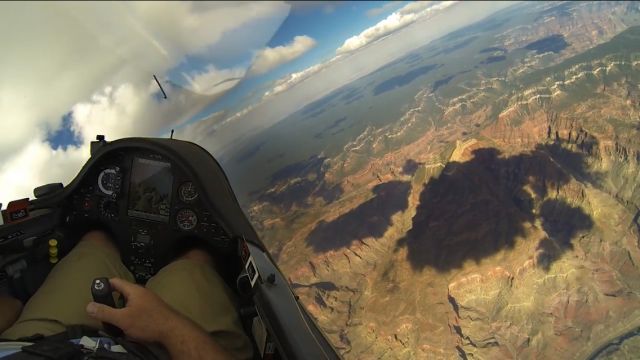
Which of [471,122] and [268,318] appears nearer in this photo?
[268,318]

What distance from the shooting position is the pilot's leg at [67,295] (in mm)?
1433

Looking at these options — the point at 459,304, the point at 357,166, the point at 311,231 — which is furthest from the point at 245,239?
the point at 357,166

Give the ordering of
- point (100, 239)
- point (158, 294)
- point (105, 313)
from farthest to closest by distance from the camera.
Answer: point (100, 239)
point (158, 294)
point (105, 313)

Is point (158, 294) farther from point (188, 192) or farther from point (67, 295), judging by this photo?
point (188, 192)

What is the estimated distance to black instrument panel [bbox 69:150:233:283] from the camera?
2.54m

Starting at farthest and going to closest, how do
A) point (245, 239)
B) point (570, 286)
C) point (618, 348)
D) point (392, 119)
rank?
point (392, 119), point (570, 286), point (618, 348), point (245, 239)

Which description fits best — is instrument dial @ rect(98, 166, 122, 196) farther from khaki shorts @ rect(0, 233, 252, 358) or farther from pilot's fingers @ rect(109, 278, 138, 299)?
pilot's fingers @ rect(109, 278, 138, 299)

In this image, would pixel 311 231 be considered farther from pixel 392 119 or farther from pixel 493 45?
pixel 493 45

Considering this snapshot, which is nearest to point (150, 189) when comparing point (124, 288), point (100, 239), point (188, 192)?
point (188, 192)

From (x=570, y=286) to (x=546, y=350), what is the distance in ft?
26.3

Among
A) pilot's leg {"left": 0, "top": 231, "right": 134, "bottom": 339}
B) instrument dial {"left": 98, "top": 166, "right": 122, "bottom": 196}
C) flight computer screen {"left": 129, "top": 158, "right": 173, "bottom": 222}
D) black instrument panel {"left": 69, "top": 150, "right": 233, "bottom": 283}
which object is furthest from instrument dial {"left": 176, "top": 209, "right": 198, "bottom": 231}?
instrument dial {"left": 98, "top": 166, "right": 122, "bottom": 196}

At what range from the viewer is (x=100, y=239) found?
8.33 ft

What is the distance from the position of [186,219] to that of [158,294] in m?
0.97

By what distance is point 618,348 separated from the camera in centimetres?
1471
